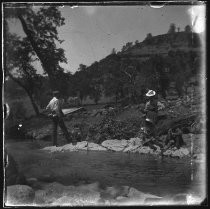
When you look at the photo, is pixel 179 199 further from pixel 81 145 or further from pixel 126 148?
pixel 81 145

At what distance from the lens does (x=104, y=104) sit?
8531 mm

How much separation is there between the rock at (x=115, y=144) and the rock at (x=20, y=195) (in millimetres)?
1468

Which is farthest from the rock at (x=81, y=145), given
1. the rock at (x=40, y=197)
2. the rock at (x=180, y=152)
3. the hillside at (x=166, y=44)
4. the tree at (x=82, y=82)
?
the hillside at (x=166, y=44)

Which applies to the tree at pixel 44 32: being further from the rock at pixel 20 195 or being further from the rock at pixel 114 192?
the rock at pixel 114 192

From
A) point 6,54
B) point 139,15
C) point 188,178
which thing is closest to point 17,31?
point 6,54

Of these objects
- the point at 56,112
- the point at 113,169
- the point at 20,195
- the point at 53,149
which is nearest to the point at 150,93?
the point at 113,169

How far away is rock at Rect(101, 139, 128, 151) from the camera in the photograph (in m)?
Result: 8.59

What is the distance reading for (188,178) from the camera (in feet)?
27.0

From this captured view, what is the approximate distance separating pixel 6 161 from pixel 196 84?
3.28m

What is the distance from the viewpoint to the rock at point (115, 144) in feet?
28.2

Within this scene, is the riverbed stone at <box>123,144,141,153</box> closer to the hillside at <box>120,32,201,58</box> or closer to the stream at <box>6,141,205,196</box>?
the stream at <box>6,141,205,196</box>

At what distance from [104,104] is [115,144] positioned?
70 centimetres

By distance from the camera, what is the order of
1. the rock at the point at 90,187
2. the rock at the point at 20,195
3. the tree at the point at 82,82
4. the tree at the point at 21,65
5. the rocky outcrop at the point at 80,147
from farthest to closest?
1. the rocky outcrop at the point at 80,147
2. the tree at the point at 82,82
3. the tree at the point at 21,65
4. the rock at the point at 90,187
5. the rock at the point at 20,195

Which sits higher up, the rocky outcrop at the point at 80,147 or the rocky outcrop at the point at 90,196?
the rocky outcrop at the point at 80,147
